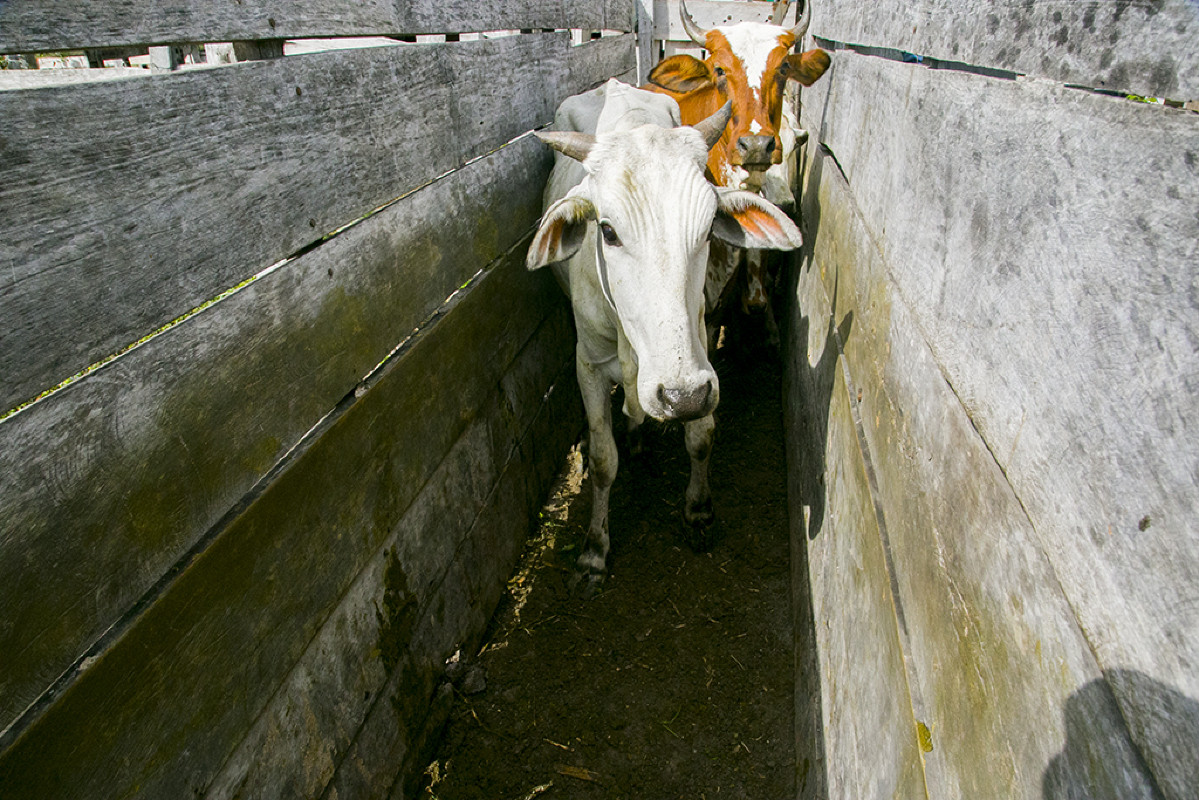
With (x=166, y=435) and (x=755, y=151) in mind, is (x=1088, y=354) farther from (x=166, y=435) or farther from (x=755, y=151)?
(x=755, y=151)

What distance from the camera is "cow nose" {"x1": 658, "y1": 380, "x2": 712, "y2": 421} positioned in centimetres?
232

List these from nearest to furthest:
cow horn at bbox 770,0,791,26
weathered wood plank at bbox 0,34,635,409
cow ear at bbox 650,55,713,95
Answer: weathered wood plank at bbox 0,34,635,409 < cow ear at bbox 650,55,713,95 < cow horn at bbox 770,0,791,26

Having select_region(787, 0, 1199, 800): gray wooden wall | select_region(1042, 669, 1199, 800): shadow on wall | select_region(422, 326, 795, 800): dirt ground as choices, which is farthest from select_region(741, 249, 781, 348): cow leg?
select_region(1042, 669, 1199, 800): shadow on wall

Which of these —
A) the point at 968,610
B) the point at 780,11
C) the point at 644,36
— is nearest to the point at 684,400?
the point at 968,610

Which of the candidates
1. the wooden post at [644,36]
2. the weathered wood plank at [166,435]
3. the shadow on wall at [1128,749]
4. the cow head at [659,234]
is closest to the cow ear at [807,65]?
the cow head at [659,234]

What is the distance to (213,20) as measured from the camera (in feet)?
5.15

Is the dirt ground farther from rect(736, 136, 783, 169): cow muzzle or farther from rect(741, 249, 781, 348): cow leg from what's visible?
rect(736, 136, 783, 169): cow muzzle

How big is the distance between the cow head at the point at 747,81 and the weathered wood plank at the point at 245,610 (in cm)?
215

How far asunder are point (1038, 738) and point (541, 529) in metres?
3.04

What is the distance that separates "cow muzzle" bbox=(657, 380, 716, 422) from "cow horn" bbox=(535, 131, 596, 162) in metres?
1.09

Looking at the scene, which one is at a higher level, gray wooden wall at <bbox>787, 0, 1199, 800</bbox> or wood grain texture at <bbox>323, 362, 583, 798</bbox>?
gray wooden wall at <bbox>787, 0, 1199, 800</bbox>

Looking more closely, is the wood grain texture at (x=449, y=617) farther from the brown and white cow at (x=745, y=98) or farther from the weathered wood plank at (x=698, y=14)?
the weathered wood plank at (x=698, y=14)

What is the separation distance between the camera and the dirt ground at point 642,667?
105 inches

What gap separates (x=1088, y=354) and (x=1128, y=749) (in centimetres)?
51
